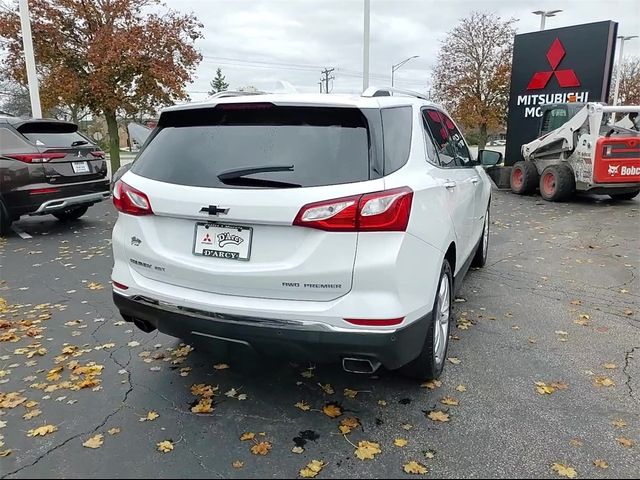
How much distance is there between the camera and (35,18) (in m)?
13.0

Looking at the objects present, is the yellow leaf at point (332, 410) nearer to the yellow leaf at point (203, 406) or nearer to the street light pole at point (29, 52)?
the yellow leaf at point (203, 406)

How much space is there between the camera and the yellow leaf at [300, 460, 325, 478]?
235cm

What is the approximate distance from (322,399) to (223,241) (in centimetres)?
117

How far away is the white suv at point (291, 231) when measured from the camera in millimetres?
2391

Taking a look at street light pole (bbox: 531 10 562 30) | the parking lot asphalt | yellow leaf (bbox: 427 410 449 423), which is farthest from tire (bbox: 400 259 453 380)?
street light pole (bbox: 531 10 562 30)

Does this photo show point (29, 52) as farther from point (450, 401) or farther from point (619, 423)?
point (619, 423)

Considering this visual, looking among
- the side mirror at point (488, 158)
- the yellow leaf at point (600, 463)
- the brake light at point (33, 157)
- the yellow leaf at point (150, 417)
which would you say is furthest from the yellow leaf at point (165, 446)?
the brake light at point (33, 157)

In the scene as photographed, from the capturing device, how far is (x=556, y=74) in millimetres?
14508

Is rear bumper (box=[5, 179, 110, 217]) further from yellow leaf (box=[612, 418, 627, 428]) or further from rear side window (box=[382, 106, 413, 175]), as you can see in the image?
yellow leaf (box=[612, 418, 627, 428])

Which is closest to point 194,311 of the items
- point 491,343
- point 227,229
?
point 227,229

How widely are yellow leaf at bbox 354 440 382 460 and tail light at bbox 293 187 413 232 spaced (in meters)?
1.12

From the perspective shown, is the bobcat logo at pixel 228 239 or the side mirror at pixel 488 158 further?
the side mirror at pixel 488 158

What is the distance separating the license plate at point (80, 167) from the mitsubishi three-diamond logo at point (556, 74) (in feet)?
42.4

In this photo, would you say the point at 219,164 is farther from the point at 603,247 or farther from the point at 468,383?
the point at 603,247
